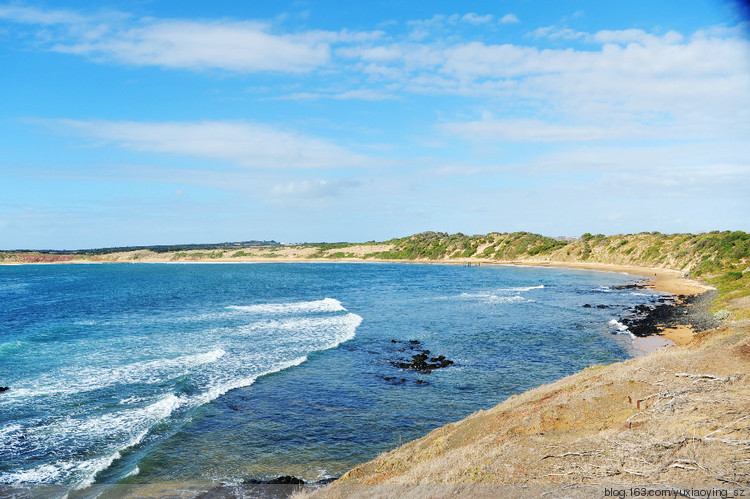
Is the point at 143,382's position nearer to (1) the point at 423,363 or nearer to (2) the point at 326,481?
(2) the point at 326,481

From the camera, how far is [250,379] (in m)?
23.9

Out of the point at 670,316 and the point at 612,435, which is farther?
the point at 670,316

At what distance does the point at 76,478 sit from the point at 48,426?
16.9ft

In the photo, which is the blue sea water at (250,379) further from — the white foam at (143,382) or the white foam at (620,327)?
the white foam at (620,327)

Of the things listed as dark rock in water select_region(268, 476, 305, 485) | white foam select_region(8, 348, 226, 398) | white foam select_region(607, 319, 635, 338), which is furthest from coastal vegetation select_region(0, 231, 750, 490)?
white foam select_region(607, 319, 635, 338)

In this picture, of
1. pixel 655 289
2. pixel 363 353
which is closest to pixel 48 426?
pixel 363 353

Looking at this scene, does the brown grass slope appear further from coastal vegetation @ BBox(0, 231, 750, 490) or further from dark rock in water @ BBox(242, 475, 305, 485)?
dark rock in water @ BBox(242, 475, 305, 485)

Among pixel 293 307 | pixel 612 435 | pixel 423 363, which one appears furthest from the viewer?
pixel 293 307

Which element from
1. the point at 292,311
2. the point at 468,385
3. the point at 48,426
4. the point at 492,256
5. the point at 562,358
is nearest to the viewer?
the point at 48,426

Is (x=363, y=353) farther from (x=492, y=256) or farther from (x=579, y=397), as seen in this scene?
(x=492, y=256)

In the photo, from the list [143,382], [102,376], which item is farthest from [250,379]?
[102,376]

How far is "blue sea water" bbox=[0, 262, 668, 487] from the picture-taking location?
50.6 feet

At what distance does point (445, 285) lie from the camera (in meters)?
76.6

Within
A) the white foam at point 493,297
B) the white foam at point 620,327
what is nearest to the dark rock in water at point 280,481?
the white foam at point 620,327
